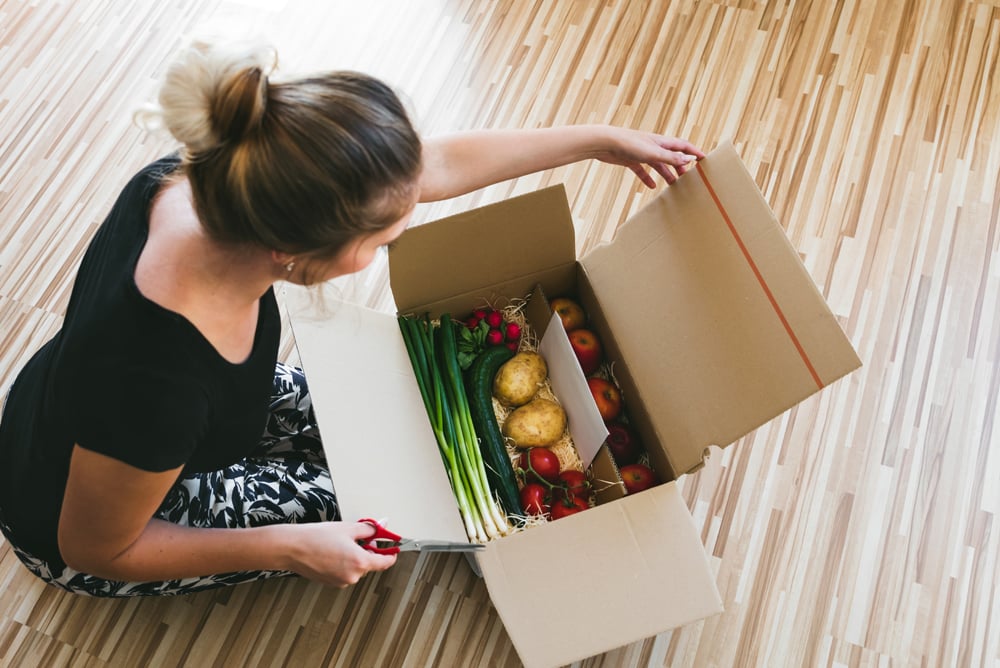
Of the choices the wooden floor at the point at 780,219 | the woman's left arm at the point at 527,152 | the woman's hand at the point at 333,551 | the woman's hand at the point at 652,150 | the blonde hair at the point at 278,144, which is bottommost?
the wooden floor at the point at 780,219

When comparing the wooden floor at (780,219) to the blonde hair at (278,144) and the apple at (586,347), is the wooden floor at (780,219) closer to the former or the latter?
the apple at (586,347)

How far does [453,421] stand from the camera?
Result: 127 cm

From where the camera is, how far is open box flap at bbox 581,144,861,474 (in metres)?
0.99

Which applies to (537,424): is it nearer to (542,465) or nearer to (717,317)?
(542,465)

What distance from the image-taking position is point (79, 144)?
1903 mm

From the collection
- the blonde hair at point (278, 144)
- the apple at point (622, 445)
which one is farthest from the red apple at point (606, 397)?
the blonde hair at point (278, 144)

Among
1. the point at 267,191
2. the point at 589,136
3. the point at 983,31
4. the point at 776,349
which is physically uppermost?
the point at 267,191

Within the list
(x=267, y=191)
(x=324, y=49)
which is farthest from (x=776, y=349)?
(x=324, y=49)

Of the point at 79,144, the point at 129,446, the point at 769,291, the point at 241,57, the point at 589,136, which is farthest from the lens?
the point at 79,144

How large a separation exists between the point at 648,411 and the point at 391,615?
26.8 inches

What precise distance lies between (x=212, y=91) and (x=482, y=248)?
0.64 m

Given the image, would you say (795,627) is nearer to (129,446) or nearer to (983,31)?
(129,446)

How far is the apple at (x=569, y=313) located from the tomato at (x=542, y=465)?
22 centimetres

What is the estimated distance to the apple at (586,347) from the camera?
51.8 inches
